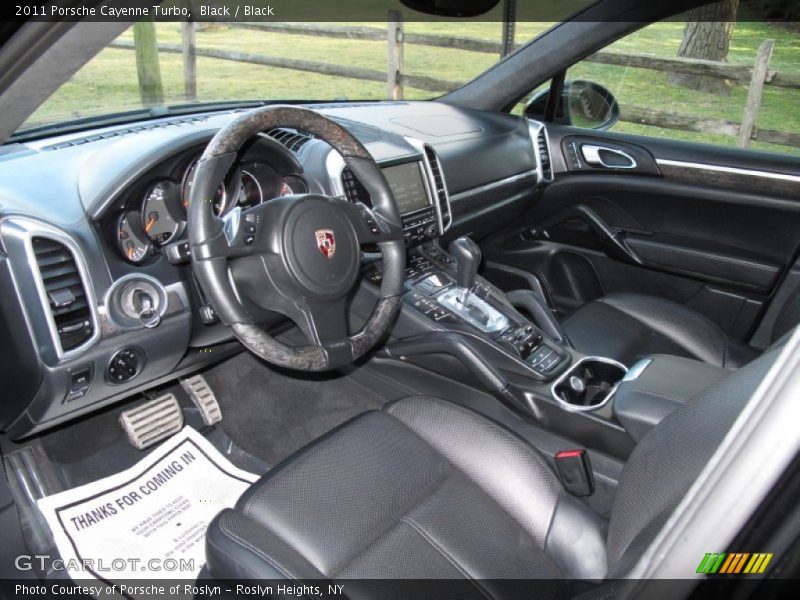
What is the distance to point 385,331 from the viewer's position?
181cm

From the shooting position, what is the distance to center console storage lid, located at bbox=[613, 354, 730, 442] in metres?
1.72

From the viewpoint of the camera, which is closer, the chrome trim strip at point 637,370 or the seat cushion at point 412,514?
the seat cushion at point 412,514

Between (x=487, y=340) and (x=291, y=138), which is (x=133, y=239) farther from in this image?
(x=487, y=340)

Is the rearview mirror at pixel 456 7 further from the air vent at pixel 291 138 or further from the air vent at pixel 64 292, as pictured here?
the air vent at pixel 64 292

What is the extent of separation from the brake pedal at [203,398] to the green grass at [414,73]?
918mm

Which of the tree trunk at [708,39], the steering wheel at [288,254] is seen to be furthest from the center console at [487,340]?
the tree trunk at [708,39]

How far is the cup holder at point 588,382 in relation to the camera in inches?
79.9

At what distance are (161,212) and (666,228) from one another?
2011 mm

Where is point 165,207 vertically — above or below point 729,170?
above

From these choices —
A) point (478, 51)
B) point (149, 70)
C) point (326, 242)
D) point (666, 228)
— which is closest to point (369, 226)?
point (326, 242)

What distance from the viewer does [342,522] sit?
4.91ft

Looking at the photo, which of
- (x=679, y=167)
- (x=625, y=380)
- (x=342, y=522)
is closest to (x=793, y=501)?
(x=342, y=522)

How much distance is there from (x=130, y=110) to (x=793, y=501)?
2.05 m

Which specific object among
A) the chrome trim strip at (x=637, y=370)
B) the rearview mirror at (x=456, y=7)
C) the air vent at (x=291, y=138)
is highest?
the rearview mirror at (x=456, y=7)
